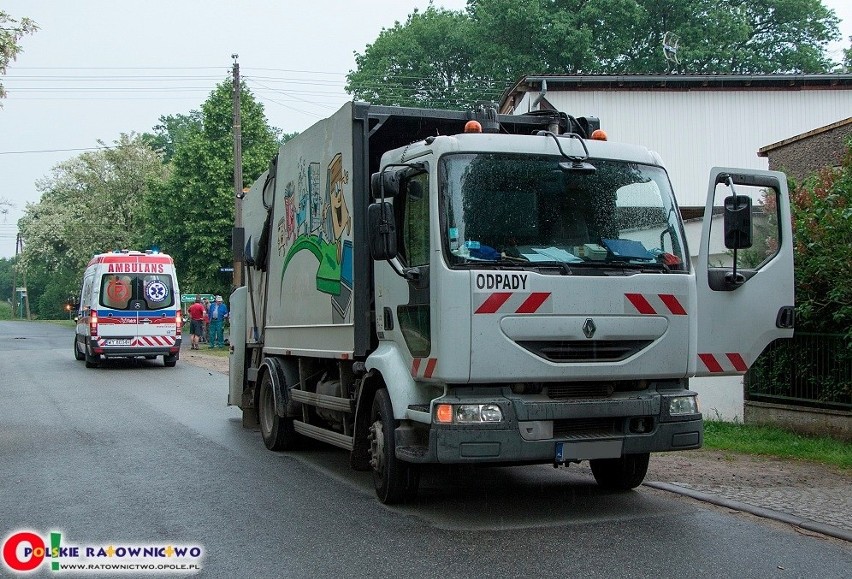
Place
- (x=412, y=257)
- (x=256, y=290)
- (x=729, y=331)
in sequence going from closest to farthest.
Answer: (x=412, y=257)
(x=729, y=331)
(x=256, y=290)

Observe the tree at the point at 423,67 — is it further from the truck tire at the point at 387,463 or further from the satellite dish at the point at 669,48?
the truck tire at the point at 387,463

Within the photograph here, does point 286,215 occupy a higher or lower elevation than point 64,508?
higher

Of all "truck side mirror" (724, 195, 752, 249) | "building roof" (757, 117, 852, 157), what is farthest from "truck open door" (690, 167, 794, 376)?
"building roof" (757, 117, 852, 157)

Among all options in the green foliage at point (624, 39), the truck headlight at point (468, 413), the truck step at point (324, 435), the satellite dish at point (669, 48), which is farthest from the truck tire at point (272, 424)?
the green foliage at point (624, 39)

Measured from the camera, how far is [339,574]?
18.8ft

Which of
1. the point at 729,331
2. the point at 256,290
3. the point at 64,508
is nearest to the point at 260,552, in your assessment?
the point at 64,508

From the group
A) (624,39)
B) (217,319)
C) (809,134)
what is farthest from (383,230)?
(624,39)

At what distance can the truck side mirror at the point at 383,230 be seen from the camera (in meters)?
7.18

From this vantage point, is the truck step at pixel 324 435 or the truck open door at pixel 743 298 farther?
the truck step at pixel 324 435

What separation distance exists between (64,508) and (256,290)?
15.5ft

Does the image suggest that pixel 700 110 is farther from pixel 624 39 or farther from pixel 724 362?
pixel 724 362

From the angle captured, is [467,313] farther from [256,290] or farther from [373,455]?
[256,290]

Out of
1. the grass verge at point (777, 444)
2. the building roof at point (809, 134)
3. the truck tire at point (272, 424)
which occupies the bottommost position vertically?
the grass verge at point (777, 444)

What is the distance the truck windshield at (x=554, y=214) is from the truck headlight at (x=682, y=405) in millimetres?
987
